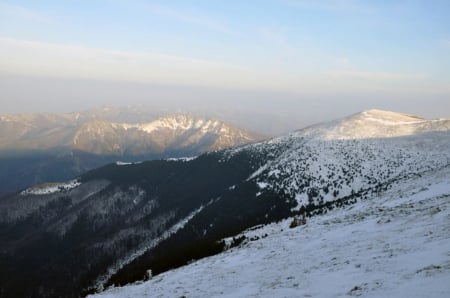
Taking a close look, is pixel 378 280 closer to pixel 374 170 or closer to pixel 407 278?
pixel 407 278

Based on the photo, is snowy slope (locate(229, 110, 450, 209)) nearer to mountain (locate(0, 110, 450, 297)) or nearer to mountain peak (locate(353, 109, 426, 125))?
mountain (locate(0, 110, 450, 297))

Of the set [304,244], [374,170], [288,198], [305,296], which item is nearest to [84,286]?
[288,198]

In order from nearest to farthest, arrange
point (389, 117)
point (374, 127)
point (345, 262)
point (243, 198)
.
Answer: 1. point (345, 262)
2. point (243, 198)
3. point (374, 127)
4. point (389, 117)

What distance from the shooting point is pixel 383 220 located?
3988cm

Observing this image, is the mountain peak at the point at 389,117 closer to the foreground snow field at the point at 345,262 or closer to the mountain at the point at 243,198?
the mountain at the point at 243,198

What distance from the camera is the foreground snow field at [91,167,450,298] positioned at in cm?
2136

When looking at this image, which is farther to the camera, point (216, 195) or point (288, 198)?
point (216, 195)

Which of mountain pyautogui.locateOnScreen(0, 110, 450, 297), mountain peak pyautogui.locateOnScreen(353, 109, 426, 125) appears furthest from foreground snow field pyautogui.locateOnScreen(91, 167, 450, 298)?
mountain peak pyautogui.locateOnScreen(353, 109, 426, 125)

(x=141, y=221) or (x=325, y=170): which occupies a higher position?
(x=325, y=170)

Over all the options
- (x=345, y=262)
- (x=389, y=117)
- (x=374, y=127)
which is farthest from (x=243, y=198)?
(x=345, y=262)

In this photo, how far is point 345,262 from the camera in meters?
28.2

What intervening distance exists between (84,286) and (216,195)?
203 feet

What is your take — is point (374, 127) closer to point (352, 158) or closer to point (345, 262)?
point (352, 158)

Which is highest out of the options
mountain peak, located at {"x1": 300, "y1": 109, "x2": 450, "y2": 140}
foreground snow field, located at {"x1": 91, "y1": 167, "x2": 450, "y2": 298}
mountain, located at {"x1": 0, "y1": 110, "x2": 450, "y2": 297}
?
mountain peak, located at {"x1": 300, "y1": 109, "x2": 450, "y2": 140}
